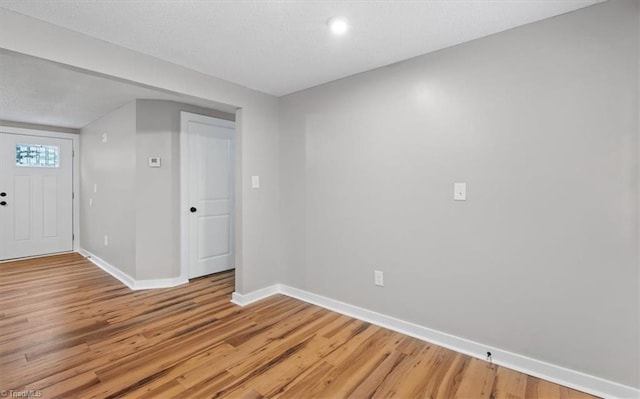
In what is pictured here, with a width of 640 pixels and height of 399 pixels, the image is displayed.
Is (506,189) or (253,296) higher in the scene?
(506,189)

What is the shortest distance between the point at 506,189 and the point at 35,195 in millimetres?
6709

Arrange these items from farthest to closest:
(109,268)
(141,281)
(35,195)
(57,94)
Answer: (35,195) < (109,268) < (141,281) < (57,94)

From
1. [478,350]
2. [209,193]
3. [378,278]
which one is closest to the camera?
[478,350]

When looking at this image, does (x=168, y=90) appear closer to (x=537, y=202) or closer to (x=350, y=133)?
(x=350, y=133)

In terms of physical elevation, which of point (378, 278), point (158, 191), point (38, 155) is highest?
point (38, 155)

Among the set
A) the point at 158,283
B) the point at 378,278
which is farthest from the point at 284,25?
the point at 158,283

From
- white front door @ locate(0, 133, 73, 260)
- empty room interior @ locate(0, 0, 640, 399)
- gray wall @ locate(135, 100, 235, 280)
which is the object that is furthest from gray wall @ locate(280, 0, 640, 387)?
white front door @ locate(0, 133, 73, 260)

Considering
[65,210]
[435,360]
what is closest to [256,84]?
[435,360]

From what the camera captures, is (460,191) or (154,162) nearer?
(460,191)

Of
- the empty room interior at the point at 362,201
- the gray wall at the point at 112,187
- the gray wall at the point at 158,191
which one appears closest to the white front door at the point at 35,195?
the gray wall at the point at 112,187

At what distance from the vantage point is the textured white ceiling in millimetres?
1708

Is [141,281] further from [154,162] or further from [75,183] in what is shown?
[75,183]

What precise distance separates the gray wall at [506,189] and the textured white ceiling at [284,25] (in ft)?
0.63

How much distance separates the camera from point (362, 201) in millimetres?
2730
